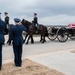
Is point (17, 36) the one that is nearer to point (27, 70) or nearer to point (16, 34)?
point (16, 34)

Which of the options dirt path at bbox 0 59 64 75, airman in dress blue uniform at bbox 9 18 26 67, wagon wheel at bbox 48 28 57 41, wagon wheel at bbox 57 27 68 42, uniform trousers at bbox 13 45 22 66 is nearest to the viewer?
dirt path at bbox 0 59 64 75

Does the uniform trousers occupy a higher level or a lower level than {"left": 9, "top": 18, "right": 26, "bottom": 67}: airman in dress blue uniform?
lower

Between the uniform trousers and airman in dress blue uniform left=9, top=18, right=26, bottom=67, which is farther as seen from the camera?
the uniform trousers

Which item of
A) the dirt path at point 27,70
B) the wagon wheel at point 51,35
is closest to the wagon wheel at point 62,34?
the wagon wheel at point 51,35

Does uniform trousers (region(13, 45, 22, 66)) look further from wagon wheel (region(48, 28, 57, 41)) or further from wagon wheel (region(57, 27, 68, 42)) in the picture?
wagon wheel (region(48, 28, 57, 41))

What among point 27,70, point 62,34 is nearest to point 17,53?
point 27,70

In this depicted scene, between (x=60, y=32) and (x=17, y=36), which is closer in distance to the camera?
(x=17, y=36)

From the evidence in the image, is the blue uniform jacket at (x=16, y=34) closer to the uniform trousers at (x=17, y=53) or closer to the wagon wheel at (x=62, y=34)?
the uniform trousers at (x=17, y=53)

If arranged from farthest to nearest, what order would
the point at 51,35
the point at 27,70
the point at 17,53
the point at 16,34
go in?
the point at 51,35
the point at 17,53
the point at 16,34
the point at 27,70

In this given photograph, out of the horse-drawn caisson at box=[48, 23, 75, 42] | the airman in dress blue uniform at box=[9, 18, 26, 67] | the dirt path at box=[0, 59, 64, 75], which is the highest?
the airman in dress blue uniform at box=[9, 18, 26, 67]

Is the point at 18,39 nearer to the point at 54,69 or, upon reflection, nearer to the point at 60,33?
the point at 54,69

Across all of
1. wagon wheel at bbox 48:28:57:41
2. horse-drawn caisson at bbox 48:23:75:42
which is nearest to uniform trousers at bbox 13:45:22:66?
horse-drawn caisson at bbox 48:23:75:42

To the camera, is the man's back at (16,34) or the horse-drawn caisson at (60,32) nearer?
the man's back at (16,34)

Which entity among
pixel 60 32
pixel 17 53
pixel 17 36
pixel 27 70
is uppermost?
pixel 17 36
